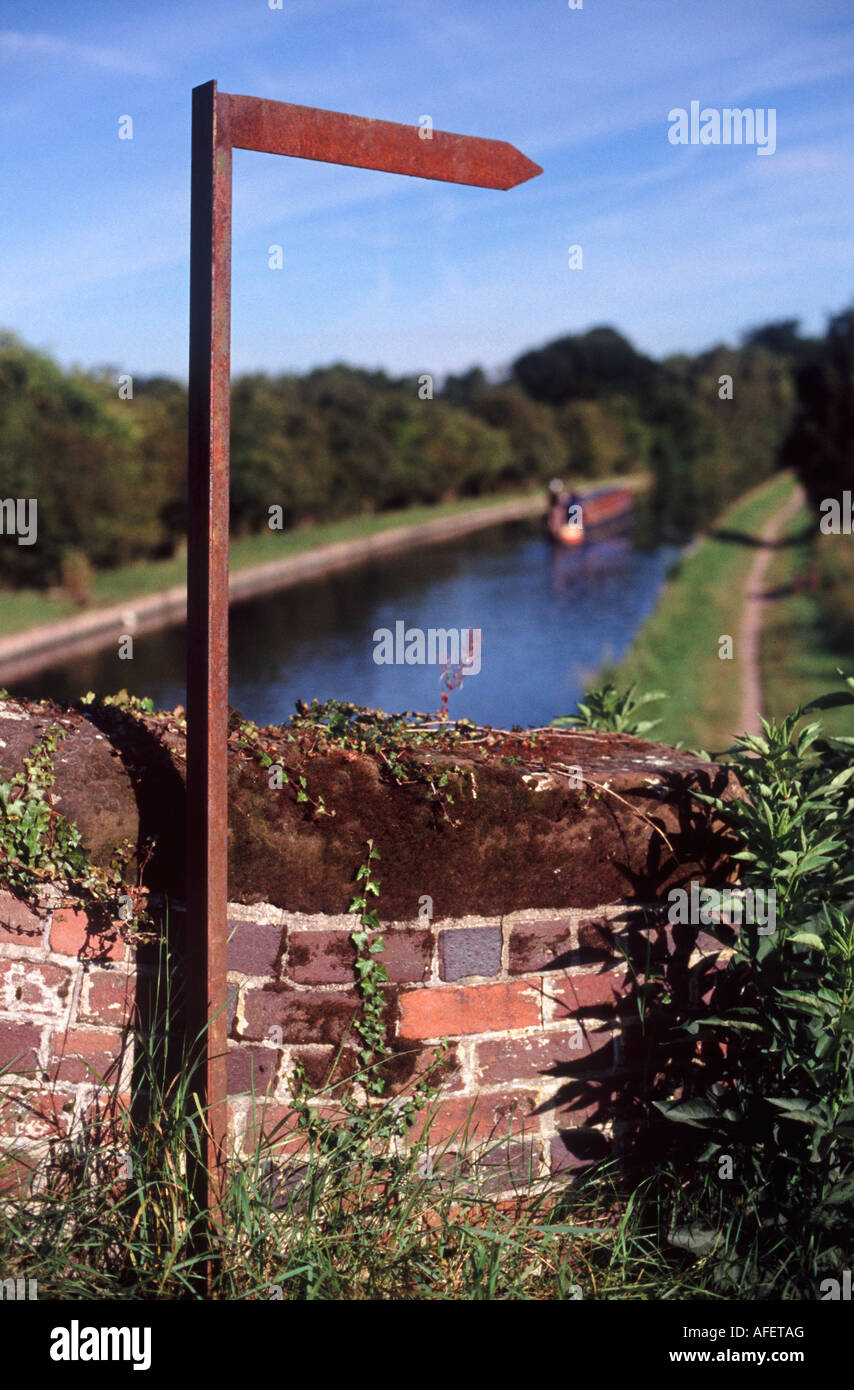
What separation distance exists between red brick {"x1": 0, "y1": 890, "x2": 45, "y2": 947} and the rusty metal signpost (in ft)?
1.09

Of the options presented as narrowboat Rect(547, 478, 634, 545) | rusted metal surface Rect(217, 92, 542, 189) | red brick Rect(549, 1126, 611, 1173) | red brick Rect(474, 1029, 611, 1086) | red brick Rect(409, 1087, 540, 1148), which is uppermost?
narrowboat Rect(547, 478, 634, 545)

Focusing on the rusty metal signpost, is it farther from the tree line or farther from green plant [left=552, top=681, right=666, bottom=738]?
the tree line

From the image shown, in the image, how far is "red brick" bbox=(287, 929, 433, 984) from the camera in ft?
8.16

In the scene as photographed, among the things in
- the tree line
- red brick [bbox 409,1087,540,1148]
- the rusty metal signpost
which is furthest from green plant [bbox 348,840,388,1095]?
the tree line

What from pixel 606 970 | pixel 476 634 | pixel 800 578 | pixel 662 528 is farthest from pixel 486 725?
pixel 662 528

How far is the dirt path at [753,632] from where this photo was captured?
16.8 meters

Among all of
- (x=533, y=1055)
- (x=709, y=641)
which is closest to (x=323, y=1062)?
(x=533, y=1055)

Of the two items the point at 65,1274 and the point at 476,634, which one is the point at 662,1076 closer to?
the point at 476,634

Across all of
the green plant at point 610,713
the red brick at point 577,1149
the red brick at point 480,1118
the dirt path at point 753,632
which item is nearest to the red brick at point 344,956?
the red brick at point 480,1118

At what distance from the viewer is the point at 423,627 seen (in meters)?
13.5

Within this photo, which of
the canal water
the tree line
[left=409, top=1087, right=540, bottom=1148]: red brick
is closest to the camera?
[left=409, top=1087, right=540, bottom=1148]: red brick

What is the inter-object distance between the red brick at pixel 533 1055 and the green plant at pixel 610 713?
1.10 m

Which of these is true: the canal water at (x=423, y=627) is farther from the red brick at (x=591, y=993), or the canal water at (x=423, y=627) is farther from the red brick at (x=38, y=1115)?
the red brick at (x=38, y=1115)
